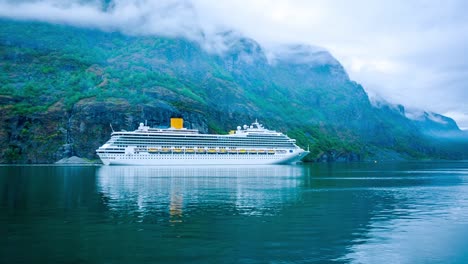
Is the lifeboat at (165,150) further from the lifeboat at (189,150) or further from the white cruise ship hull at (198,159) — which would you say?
the lifeboat at (189,150)

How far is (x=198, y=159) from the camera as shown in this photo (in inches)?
6718

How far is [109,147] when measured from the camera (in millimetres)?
157750

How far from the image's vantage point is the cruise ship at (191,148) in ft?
522

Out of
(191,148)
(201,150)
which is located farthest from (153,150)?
(201,150)

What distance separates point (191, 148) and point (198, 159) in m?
4.72

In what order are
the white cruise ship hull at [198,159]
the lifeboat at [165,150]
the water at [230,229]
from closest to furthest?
the water at [230,229] < the white cruise ship hull at [198,159] < the lifeboat at [165,150]

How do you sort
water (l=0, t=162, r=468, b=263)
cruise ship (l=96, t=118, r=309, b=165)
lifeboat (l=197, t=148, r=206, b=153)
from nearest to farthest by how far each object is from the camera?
water (l=0, t=162, r=468, b=263) → cruise ship (l=96, t=118, r=309, b=165) → lifeboat (l=197, t=148, r=206, b=153)

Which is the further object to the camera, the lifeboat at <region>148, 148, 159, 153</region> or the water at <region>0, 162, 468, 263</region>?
the lifeboat at <region>148, 148, 159, 153</region>

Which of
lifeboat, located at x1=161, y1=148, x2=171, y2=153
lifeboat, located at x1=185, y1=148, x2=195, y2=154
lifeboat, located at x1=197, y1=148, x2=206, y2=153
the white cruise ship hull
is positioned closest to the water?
the white cruise ship hull

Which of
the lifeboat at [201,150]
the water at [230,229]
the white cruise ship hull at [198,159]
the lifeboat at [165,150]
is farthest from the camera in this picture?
the lifeboat at [201,150]

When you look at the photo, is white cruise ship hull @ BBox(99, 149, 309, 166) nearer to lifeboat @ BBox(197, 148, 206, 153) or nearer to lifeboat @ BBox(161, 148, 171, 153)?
lifeboat @ BBox(197, 148, 206, 153)

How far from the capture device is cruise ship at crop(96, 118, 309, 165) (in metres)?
159

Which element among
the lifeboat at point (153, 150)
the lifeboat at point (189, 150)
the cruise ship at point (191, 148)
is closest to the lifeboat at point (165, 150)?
the cruise ship at point (191, 148)

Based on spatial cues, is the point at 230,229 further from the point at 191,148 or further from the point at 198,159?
the point at 191,148
